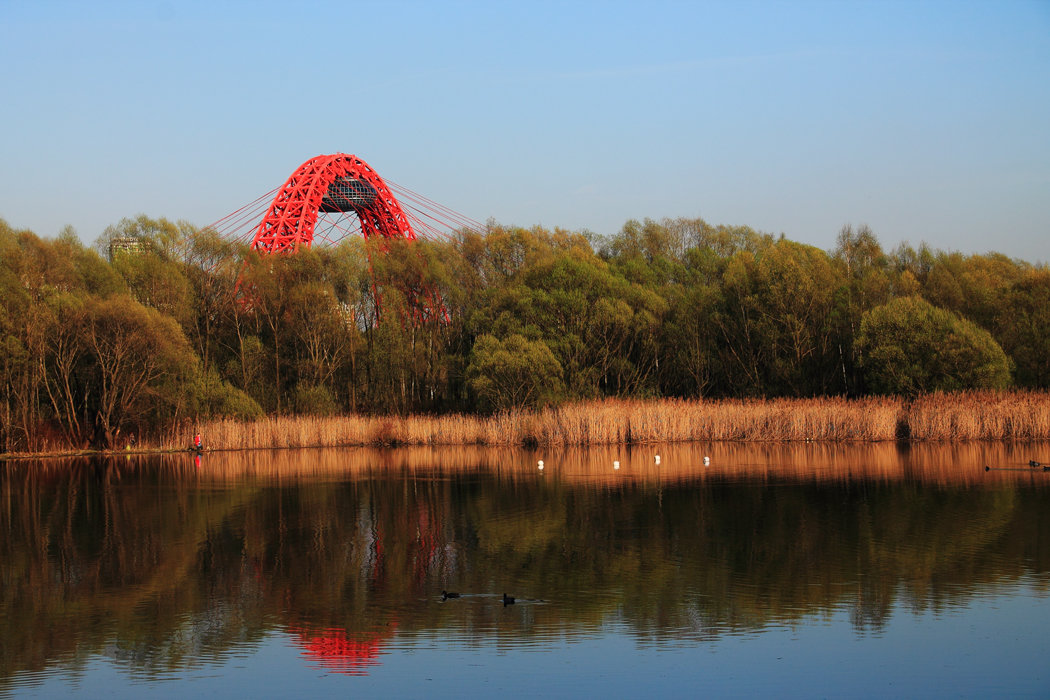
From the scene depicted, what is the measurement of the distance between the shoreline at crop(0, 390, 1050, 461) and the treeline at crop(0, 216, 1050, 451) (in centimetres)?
175

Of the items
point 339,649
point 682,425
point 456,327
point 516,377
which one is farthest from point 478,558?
point 456,327

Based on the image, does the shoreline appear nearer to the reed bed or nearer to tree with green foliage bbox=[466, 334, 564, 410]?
the reed bed

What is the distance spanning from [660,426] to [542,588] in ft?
72.9

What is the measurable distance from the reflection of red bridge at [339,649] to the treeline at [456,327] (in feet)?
92.3

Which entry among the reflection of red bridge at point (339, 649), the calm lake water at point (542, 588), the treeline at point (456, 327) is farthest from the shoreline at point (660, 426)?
the reflection of red bridge at point (339, 649)

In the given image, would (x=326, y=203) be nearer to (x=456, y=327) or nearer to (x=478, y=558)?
(x=456, y=327)

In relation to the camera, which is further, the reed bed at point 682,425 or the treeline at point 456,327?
the treeline at point 456,327

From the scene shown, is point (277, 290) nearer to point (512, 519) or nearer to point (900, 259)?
point (512, 519)

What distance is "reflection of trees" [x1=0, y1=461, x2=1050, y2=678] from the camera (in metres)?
11.4

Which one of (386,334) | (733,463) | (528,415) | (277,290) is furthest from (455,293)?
(733,463)

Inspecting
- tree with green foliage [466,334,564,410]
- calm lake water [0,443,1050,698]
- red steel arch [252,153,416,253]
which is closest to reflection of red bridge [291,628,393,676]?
calm lake water [0,443,1050,698]

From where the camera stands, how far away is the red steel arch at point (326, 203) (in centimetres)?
4997

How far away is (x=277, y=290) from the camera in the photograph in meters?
43.7

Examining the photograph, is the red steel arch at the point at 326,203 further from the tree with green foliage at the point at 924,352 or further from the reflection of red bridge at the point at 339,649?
the reflection of red bridge at the point at 339,649
